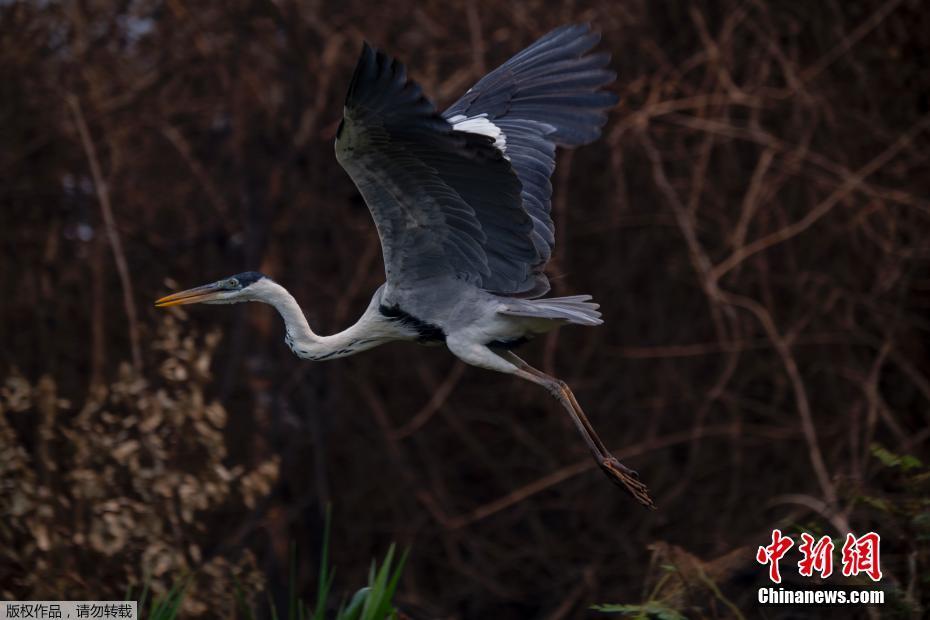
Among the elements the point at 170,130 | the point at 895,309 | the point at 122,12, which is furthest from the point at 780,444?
the point at 122,12

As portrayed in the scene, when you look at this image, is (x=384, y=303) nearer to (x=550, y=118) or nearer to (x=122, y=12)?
(x=550, y=118)

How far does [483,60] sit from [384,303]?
2754mm

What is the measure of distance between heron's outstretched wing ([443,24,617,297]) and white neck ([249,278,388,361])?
656 millimetres

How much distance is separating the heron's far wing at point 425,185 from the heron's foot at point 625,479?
663 mm

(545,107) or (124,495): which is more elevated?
(545,107)

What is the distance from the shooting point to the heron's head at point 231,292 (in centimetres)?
451

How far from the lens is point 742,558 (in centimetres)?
404

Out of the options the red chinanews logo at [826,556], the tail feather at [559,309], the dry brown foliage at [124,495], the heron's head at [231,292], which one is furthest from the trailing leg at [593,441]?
the dry brown foliage at [124,495]

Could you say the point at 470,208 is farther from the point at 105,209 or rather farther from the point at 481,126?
the point at 105,209

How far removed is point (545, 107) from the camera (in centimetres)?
477

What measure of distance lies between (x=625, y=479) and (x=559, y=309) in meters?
0.60

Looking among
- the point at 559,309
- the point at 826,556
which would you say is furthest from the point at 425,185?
the point at 826,556

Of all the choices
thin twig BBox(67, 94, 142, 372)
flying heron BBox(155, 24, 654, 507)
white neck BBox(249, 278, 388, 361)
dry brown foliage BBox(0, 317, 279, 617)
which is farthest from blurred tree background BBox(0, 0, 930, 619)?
white neck BBox(249, 278, 388, 361)

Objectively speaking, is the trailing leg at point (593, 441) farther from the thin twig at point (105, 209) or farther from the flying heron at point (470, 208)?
the thin twig at point (105, 209)
